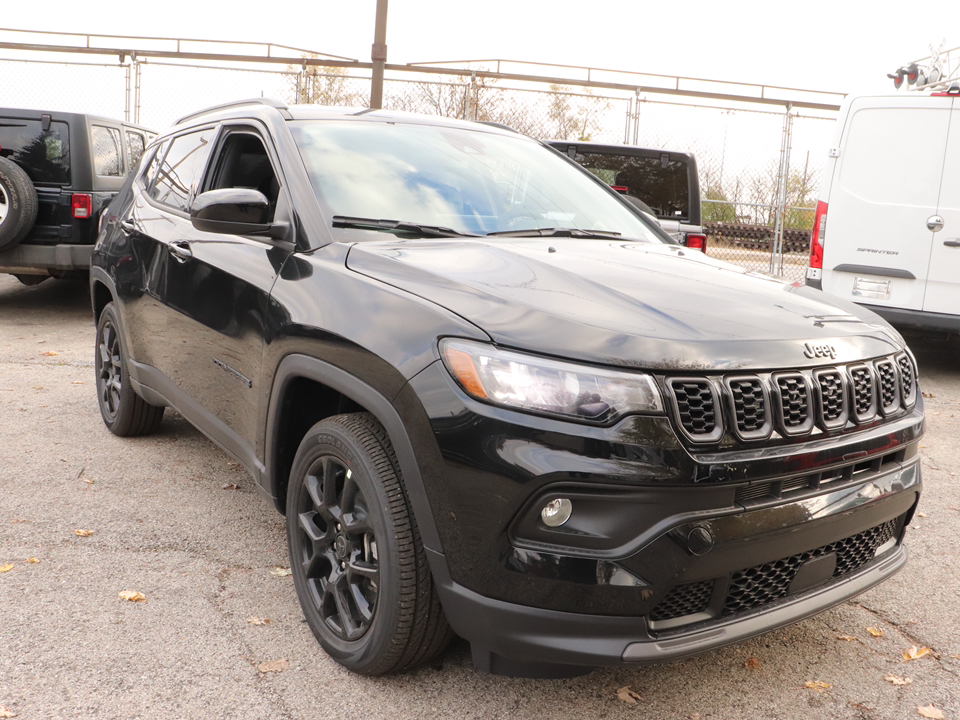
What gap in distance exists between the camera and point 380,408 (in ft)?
7.83

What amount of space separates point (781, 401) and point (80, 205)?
801 centimetres

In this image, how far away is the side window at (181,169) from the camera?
13.3 feet

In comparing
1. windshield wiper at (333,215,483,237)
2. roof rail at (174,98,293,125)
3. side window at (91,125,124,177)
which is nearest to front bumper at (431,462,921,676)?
windshield wiper at (333,215,483,237)

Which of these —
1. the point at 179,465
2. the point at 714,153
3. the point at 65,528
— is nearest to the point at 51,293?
the point at 179,465

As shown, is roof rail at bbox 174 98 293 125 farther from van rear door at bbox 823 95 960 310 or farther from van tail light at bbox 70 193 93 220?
van rear door at bbox 823 95 960 310

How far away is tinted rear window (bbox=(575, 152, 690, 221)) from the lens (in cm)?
888

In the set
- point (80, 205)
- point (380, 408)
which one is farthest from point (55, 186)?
point (380, 408)

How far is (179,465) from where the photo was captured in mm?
4613

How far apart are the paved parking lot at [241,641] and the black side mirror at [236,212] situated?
1.31m

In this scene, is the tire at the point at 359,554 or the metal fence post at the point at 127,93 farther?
the metal fence post at the point at 127,93

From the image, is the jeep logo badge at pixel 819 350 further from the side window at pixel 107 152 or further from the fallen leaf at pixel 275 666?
the side window at pixel 107 152

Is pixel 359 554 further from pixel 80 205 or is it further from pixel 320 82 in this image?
pixel 320 82

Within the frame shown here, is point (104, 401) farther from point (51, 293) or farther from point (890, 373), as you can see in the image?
point (51, 293)

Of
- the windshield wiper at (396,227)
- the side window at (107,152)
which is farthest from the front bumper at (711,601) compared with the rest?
the side window at (107,152)
